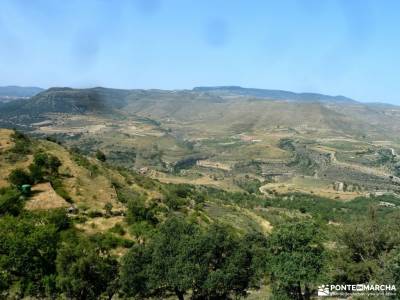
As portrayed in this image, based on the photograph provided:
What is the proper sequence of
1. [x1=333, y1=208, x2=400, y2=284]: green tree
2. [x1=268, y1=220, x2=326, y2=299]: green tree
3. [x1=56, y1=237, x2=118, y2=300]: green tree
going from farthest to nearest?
[x1=333, y1=208, x2=400, y2=284]: green tree
[x1=56, y1=237, x2=118, y2=300]: green tree
[x1=268, y1=220, x2=326, y2=299]: green tree

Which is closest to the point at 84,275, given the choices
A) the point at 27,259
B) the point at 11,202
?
the point at 27,259

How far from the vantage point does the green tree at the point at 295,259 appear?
29312 mm

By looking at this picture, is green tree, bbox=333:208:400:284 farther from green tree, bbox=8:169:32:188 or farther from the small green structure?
green tree, bbox=8:169:32:188

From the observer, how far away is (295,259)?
1174 inches

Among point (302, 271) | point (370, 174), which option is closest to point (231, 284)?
point (302, 271)

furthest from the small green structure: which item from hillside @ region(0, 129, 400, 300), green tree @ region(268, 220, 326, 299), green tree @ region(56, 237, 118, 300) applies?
green tree @ region(268, 220, 326, 299)

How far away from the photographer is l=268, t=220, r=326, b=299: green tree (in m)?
29.3

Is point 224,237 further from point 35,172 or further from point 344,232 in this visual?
point 35,172

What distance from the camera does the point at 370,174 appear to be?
197 m

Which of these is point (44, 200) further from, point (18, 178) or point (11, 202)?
point (18, 178)

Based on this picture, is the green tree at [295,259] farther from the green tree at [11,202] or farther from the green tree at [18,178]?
the green tree at [18,178]

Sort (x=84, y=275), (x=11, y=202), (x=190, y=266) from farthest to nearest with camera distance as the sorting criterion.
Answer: (x=11, y=202), (x=84, y=275), (x=190, y=266)

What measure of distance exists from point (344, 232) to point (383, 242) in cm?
308

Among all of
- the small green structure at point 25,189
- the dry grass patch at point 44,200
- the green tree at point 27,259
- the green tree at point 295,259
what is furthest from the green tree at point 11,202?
the green tree at point 295,259
